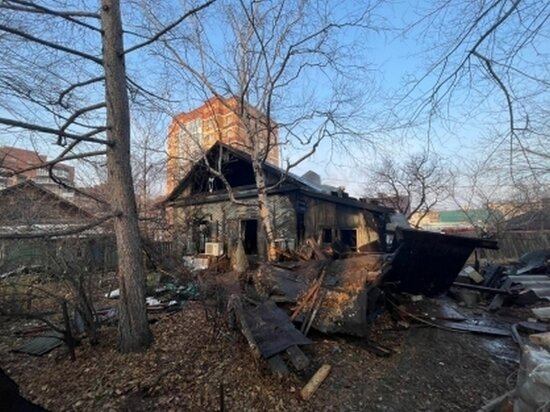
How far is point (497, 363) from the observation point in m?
4.73

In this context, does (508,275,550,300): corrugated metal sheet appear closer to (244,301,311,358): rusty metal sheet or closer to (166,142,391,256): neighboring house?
(166,142,391,256): neighboring house

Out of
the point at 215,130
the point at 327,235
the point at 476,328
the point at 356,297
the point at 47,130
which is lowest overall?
the point at 476,328

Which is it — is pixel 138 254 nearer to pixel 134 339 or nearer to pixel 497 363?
pixel 134 339

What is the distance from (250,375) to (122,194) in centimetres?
337

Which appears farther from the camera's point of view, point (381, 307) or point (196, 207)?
point (196, 207)

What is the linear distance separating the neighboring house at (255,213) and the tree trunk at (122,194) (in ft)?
21.9

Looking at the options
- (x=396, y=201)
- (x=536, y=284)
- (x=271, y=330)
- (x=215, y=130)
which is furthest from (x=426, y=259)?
(x=396, y=201)

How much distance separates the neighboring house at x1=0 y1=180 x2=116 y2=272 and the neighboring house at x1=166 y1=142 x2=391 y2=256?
4.62 meters

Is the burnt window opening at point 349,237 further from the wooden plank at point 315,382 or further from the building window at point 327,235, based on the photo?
the wooden plank at point 315,382

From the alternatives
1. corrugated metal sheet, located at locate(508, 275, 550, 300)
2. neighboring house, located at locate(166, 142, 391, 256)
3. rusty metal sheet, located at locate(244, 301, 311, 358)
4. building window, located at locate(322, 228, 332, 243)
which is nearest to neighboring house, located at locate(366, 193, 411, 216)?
neighboring house, located at locate(166, 142, 391, 256)

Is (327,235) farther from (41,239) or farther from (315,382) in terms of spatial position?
(41,239)

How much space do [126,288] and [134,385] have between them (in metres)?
1.48

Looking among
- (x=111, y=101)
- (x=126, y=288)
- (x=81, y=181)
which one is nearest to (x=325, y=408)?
(x=126, y=288)

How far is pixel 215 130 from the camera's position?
15.3 metres
